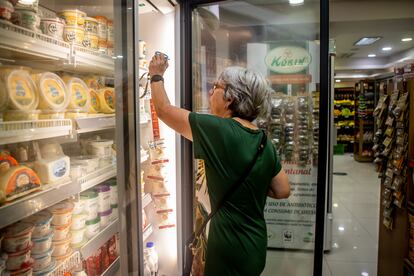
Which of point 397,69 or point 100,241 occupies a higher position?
point 397,69

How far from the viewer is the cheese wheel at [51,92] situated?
1213 millimetres

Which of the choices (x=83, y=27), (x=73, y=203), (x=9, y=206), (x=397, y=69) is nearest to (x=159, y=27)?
(x=83, y=27)

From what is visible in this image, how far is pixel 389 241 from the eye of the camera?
2818 millimetres

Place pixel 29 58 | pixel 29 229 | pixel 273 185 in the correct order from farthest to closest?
pixel 273 185 < pixel 29 58 < pixel 29 229

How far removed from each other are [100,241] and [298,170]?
219 cm

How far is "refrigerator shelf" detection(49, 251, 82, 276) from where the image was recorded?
1.25m

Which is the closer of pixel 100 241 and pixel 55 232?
pixel 55 232

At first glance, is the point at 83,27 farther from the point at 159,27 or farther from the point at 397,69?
the point at 397,69

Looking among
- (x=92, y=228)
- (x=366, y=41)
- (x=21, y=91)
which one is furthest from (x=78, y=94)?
(x=366, y=41)

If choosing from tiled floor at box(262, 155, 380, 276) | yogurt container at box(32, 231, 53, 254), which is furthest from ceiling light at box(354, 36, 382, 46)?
yogurt container at box(32, 231, 53, 254)

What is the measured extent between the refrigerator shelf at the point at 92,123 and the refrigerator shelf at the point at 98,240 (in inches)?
18.9

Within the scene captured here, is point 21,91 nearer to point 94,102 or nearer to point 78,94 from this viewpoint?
point 78,94

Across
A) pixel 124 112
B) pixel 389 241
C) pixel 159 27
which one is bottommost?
pixel 389 241

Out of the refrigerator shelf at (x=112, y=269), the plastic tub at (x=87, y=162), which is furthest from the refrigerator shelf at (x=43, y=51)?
the refrigerator shelf at (x=112, y=269)
